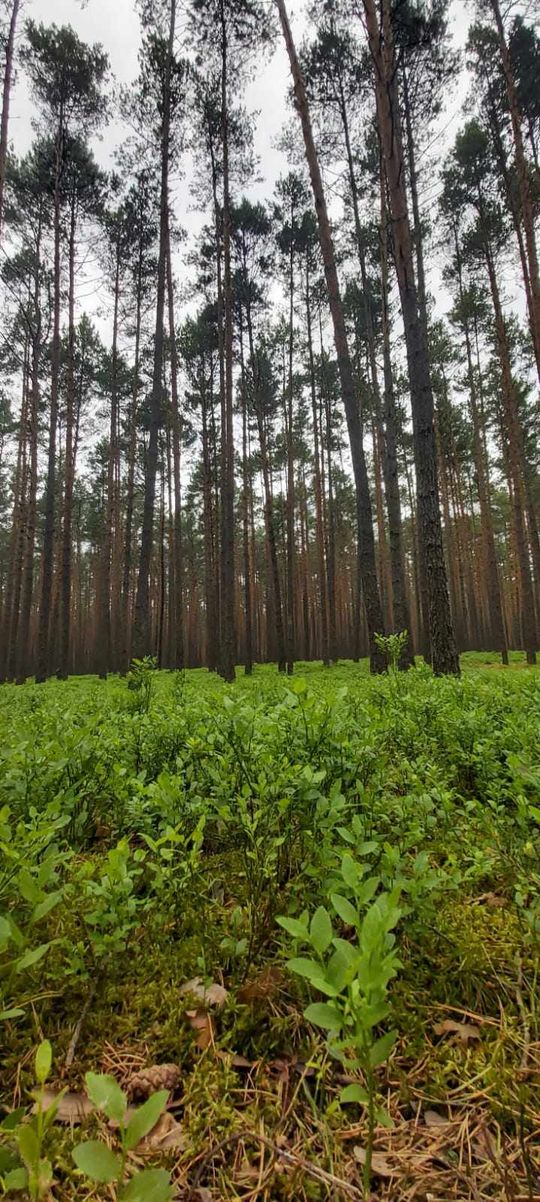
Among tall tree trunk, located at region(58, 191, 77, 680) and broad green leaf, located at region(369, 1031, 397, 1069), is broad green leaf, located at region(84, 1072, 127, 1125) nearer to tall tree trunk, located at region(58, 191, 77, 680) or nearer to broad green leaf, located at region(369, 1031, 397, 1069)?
broad green leaf, located at region(369, 1031, 397, 1069)

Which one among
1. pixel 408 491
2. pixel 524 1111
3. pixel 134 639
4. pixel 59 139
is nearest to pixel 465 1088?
pixel 524 1111

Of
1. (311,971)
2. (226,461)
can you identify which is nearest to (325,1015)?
(311,971)

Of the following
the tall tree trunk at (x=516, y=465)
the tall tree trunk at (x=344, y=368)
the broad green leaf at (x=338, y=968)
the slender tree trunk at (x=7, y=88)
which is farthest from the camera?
the tall tree trunk at (x=516, y=465)

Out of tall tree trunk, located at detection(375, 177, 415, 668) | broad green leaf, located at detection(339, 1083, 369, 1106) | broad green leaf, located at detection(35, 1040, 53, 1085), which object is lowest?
broad green leaf, located at detection(339, 1083, 369, 1106)

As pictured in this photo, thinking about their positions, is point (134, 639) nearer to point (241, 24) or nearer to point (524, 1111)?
point (524, 1111)

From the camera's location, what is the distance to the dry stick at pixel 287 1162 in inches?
34.0

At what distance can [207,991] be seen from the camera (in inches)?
53.6

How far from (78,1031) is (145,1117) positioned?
716 mm

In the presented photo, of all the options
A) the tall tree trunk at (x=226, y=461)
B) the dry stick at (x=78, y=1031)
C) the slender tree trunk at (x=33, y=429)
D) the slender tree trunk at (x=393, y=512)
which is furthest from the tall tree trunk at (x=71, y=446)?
the dry stick at (x=78, y=1031)

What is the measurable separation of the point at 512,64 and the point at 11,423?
2314 centimetres

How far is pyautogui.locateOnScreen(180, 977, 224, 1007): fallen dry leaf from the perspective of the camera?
4.33 ft

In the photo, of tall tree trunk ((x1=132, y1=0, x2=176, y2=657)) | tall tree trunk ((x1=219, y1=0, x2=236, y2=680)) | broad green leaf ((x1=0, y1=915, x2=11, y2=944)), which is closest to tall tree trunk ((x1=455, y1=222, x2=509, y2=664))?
tall tree trunk ((x1=219, y1=0, x2=236, y2=680))

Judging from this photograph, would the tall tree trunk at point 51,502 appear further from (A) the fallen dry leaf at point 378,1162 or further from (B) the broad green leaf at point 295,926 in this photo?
(A) the fallen dry leaf at point 378,1162

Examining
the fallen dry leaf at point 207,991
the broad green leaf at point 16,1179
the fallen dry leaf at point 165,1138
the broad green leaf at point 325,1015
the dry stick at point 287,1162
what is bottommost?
the fallen dry leaf at point 165,1138
